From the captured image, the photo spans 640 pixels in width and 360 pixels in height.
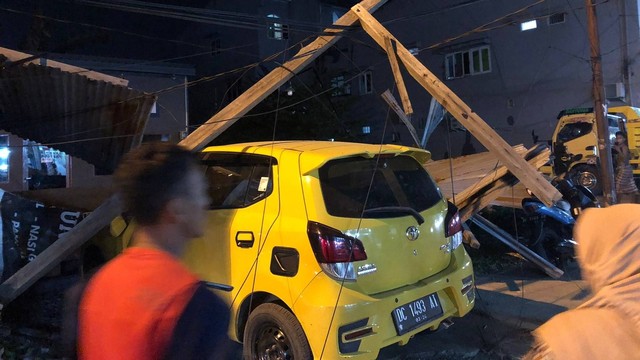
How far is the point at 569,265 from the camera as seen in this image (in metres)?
7.56

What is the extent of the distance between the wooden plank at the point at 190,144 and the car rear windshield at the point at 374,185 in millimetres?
Answer: 1409

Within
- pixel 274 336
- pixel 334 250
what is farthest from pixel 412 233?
pixel 274 336

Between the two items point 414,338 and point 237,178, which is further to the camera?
point 414,338

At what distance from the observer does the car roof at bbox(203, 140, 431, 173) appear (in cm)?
366

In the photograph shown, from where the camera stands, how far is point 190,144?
515 centimetres

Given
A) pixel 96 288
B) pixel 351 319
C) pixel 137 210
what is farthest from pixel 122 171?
pixel 351 319

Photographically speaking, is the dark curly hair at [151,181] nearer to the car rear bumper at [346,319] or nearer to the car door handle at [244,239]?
the car rear bumper at [346,319]

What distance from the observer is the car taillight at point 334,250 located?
3.35 m

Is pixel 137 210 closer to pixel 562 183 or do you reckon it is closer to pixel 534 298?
pixel 534 298

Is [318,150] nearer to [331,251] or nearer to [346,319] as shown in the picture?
[331,251]

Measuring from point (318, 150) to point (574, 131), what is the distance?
14.0 metres

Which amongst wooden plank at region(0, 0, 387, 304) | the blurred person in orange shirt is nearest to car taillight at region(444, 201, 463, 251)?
wooden plank at region(0, 0, 387, 304)

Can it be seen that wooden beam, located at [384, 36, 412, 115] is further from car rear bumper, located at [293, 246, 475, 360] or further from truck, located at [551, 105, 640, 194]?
truck, located at [551, 105, 640, 194]

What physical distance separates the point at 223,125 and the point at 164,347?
4080 millimetres
